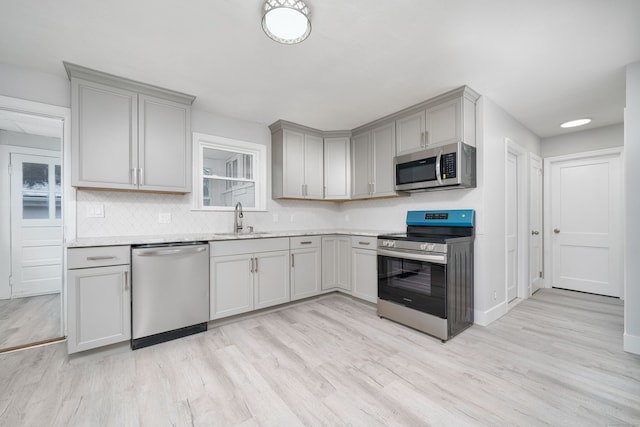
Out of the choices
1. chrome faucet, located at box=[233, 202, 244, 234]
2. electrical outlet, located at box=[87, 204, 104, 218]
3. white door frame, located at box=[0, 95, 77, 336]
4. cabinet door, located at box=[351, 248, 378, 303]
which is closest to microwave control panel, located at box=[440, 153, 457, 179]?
cabinet door, located at box=[351, 248, 378, 303]

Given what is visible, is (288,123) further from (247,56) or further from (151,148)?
(151,148)

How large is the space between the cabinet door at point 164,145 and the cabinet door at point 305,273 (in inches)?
60.3

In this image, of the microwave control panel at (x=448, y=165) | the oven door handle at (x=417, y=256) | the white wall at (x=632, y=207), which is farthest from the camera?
the microwave control panel at (x=448, y=165)

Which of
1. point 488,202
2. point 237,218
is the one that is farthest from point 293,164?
point 488,202

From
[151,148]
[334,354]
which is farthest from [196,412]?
[151,148]

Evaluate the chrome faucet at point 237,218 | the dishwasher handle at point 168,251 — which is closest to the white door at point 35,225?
the dishwasher handle at point 168,251

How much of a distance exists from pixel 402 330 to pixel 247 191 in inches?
103

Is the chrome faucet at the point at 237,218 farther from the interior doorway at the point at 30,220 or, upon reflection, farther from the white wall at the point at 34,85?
the interior doorway at the point at 30,220

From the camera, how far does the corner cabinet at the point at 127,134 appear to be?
236 cm

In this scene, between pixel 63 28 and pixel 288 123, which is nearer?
pixel 63 28

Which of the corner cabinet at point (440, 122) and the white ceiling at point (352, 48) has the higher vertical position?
the white ceiling at point (352, 48)

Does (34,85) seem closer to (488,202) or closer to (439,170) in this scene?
(439,170)

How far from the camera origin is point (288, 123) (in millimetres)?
3703

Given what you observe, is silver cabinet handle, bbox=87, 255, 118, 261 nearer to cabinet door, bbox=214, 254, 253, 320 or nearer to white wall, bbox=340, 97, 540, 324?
cabinet door, bbox=214, 254, 253, 320
